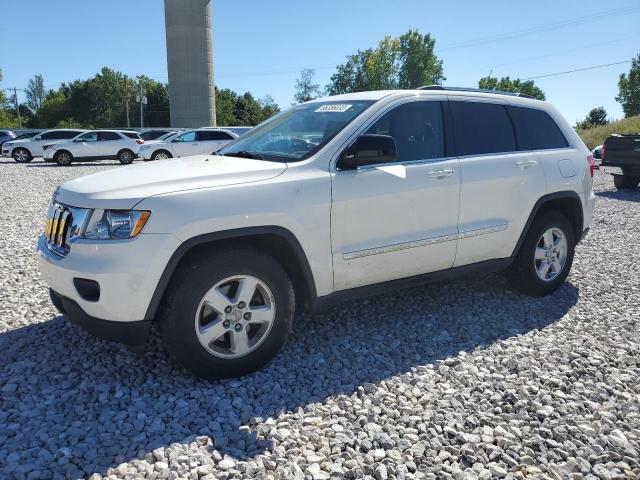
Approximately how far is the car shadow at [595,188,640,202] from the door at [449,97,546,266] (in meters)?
8.88

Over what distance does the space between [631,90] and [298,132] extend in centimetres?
8942

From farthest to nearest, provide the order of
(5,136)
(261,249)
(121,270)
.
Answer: (5,136), (261,249), (121,270)

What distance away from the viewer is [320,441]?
267 cm

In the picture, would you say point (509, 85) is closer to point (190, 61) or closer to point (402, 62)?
point (402, 62)

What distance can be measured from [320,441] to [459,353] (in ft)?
4.73

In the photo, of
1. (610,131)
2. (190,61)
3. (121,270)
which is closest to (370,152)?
(121,270)

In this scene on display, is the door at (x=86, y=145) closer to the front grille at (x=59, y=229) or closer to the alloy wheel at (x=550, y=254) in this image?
the front grille at (x=59, y=229)

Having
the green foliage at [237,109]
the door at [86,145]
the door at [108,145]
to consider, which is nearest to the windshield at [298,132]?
the door at [108,145]

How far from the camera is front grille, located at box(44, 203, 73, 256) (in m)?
3.13

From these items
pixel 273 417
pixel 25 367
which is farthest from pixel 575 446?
pixel 25 367

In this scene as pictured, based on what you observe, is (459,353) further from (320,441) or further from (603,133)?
(603,133)

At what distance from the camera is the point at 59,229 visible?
10.5 feet

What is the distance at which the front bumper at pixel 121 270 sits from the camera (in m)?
2.83

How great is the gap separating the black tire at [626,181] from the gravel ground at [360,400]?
1026cm
